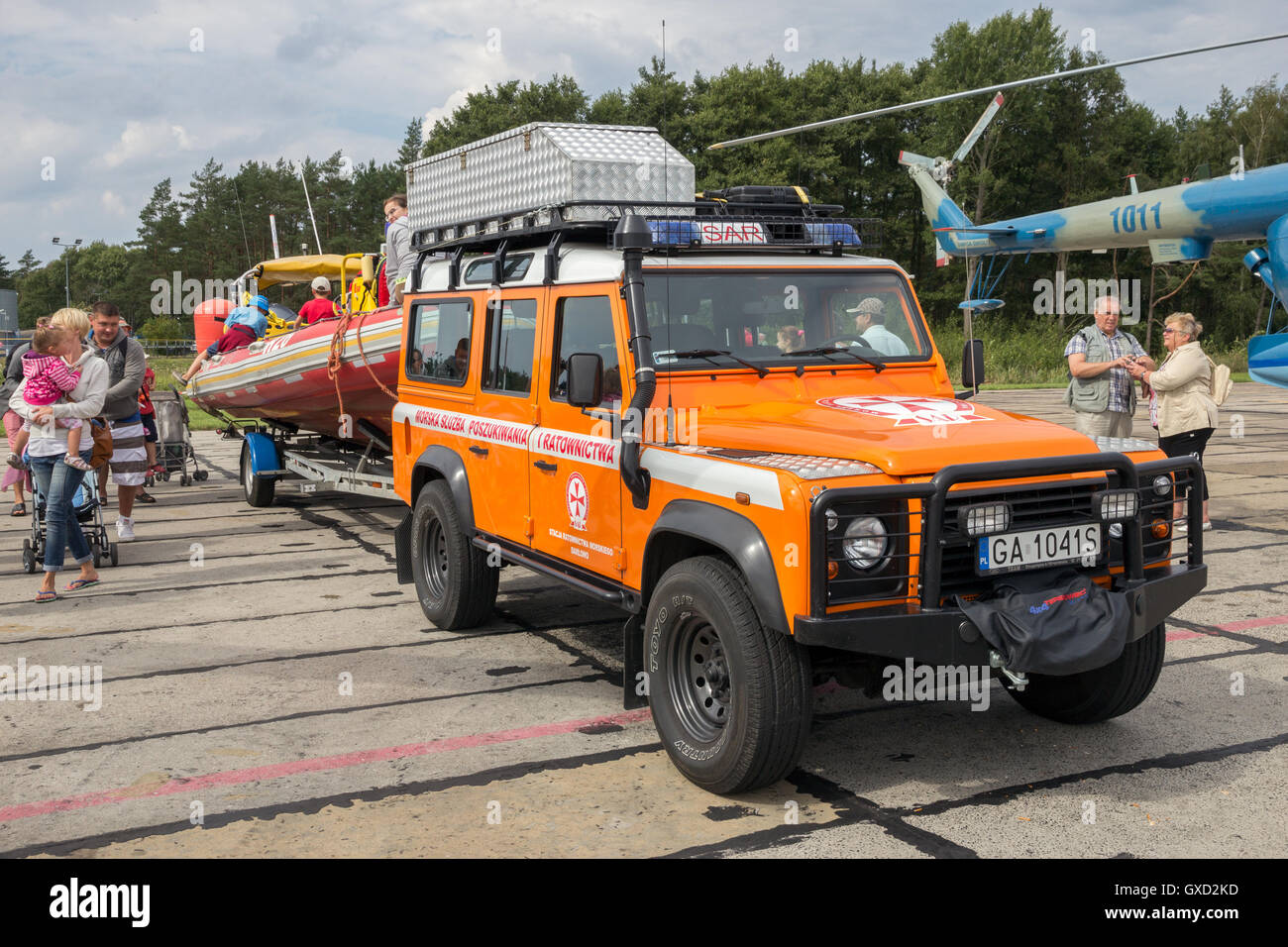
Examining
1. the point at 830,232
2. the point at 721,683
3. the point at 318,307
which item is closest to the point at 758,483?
the point at 721,683

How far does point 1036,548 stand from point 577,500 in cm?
225

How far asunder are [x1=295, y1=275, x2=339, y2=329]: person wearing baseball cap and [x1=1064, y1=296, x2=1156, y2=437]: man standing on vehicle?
7.25m

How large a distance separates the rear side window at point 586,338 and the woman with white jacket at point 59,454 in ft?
13.6

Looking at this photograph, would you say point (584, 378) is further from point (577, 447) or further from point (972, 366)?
point (972, 366)

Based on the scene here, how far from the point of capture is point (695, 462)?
4.57 metres

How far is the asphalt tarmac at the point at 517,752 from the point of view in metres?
4.10

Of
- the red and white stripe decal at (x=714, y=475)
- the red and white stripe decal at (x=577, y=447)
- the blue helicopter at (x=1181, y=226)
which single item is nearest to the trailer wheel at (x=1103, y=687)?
the red and white stripe decal at (x=714, y=475)

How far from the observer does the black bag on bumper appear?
401 centimetres

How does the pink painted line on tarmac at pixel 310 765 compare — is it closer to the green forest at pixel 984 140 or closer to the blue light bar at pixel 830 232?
the blue light bar at pixel 830 232
